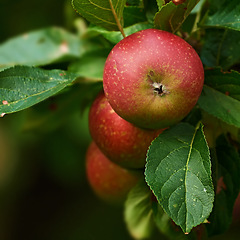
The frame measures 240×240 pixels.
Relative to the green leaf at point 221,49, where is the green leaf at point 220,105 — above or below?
below

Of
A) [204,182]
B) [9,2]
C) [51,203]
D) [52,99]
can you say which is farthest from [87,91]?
[51,203]

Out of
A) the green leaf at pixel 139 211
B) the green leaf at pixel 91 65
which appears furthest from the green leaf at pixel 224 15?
the green leaf at pixel 139 211

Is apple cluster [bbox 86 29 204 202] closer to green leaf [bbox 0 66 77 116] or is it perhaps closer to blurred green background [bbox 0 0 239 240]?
green leaf [bbox 0 66 77 116]

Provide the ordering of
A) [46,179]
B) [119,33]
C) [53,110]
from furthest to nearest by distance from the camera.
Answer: [46,179], [53,110], [119,33]

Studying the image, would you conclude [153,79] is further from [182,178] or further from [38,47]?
[38,47]

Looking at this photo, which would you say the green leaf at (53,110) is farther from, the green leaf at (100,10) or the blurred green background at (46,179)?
the blurred green background at (46,179)

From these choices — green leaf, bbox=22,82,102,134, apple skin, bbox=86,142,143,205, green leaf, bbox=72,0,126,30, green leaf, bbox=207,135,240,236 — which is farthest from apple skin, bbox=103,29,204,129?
green leaf, bbox=22,82,102,134

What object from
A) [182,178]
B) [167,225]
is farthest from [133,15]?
[167,225]
